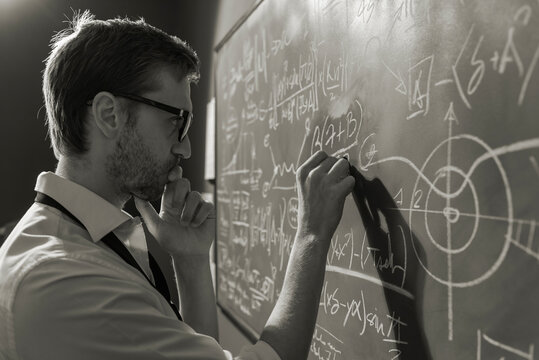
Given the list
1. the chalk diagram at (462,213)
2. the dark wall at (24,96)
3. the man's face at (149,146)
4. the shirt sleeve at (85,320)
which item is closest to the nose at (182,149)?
the man's face at (149,146)

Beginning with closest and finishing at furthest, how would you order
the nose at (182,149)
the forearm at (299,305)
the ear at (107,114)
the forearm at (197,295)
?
1. the forearm at (299,305)
2. the ear at (107,114)
3. the nose at (182,149)
4. the forearm at (197,295)

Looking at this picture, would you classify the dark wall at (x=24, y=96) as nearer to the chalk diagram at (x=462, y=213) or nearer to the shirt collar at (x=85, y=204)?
the shirt collar at (x=85, y=204)

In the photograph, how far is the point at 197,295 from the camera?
4.45 ft

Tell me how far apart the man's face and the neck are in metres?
0.02

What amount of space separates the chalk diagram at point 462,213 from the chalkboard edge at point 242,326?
0.95 metres

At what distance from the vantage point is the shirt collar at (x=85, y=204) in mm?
978

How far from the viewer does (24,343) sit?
793 millimetres

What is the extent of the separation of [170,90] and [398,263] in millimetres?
573

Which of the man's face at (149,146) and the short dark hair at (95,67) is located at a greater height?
the short dark hair at (95,67)

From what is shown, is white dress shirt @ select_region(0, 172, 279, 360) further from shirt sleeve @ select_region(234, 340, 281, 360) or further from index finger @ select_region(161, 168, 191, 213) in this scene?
index finger @ select_region(161, 168, 191, 213)

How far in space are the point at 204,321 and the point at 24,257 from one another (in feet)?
2.03

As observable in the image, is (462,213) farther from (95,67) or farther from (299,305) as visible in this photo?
(95,67)

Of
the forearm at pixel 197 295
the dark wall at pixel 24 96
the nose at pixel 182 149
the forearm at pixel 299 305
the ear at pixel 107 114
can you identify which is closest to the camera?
the forearm at pixel 299 305

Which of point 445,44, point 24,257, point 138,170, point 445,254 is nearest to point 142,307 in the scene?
point 24,257
